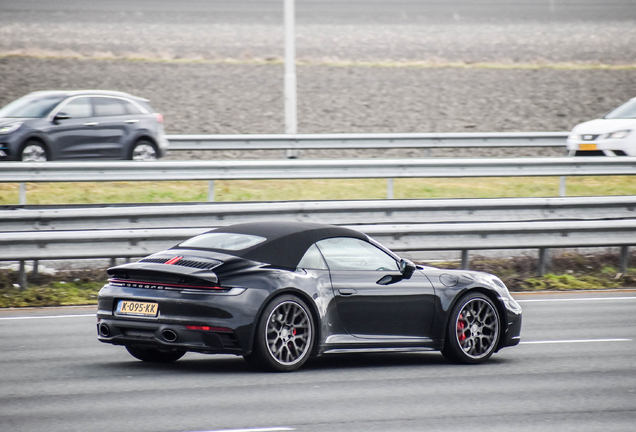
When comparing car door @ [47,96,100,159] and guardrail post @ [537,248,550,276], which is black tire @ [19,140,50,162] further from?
guardrail post @ [537,248,550,276]

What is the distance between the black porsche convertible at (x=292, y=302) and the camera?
25.2ft

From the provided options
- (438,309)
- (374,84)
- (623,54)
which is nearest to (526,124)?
(374,84)

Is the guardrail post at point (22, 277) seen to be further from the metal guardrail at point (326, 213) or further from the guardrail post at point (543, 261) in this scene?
the guardrail post at point (543, 261)

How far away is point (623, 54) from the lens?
36.9m

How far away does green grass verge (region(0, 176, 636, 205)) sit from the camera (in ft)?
58.5

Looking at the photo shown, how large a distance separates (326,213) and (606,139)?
8234mm

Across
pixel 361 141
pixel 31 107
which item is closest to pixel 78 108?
pixel 31 107

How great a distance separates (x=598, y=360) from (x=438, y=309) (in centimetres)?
154

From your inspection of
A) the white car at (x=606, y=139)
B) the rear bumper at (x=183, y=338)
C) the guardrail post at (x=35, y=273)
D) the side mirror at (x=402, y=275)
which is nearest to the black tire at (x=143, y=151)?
the guardrail post at (x=35, y=273)

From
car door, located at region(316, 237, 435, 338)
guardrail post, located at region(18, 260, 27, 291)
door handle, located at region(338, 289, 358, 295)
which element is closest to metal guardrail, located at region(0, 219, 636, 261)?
guardrail post, located at region(18, 260, 27, 291)

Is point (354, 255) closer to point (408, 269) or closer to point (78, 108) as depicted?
point (408, 269)

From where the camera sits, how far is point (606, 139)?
20.0 meters

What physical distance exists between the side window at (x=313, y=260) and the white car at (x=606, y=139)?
12.8 m

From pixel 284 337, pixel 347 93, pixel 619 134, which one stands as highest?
pixel 347 93
